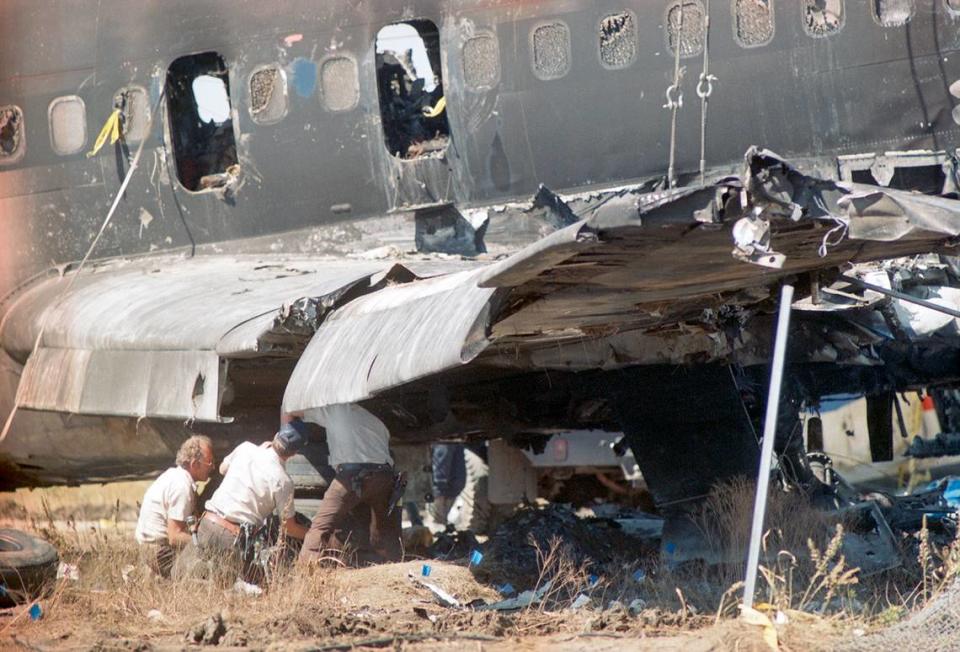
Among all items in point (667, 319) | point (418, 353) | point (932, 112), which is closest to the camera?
point (418, 353)

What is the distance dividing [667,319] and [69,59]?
6.84 metres

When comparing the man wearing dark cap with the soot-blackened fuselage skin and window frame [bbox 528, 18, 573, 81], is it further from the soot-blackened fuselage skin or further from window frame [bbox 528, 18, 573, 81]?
window frame [bbox 528, 18, 573, 81]

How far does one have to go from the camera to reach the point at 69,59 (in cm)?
1226

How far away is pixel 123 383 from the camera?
399 inches

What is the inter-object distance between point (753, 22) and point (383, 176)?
3.33 meters

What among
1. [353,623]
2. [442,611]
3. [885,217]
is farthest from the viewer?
[442,611]

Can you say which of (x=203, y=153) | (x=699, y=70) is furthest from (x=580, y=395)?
(x=203, y=153)

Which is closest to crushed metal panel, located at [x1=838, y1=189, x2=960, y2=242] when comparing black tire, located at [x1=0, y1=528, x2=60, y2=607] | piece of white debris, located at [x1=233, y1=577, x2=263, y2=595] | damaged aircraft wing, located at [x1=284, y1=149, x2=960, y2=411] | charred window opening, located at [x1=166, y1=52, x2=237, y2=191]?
damaged aircraft wing, located at [x1=284, y1=149, x2=960, y2=411]

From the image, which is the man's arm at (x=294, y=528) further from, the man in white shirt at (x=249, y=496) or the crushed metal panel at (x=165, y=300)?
the crushed metal panel at (x=165, y=300)

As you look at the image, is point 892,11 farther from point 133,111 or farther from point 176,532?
point 133,111

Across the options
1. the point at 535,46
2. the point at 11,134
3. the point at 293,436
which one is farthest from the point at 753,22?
the point at 11,134

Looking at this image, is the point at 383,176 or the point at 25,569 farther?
the point at 383,176

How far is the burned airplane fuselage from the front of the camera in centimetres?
895

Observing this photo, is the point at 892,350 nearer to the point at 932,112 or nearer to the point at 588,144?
the point at 932,112
